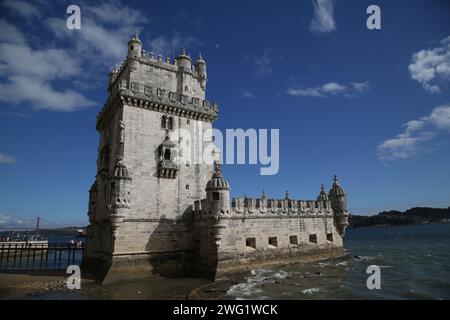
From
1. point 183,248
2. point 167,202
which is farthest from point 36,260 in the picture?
point 167,202

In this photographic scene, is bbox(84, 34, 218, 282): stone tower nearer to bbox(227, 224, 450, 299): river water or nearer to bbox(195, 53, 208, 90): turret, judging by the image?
bbox(195, 53, 208, 90): turret

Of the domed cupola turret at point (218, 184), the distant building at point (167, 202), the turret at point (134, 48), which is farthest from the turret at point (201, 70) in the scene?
the domed cupola turret at point (218, 184)

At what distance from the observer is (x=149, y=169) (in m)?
25.0

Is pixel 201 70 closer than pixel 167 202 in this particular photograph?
No

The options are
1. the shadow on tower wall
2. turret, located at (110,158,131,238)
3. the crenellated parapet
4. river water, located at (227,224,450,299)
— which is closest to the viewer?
river water, located at (227,224,450,299)

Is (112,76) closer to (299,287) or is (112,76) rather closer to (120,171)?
(120,171)

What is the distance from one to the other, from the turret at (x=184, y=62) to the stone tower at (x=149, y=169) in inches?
3.8

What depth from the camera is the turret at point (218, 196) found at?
923 inches

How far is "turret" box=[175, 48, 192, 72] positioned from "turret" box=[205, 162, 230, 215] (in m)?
11.8

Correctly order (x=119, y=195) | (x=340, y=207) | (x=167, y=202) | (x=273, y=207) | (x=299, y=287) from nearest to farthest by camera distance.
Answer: (x=299, y=287), (x=119, y=195), (x=167, y=202), (x=273, y=207), (x=340, y=207)

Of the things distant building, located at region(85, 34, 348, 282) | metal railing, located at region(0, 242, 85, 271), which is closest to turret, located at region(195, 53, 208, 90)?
distant building, located at region(85, 34, 348, 282)

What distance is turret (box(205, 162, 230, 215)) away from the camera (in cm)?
2345

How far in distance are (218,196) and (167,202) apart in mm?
4702

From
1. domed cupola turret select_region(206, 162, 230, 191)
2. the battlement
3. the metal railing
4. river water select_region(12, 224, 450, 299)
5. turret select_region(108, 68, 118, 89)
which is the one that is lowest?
the metal railing
